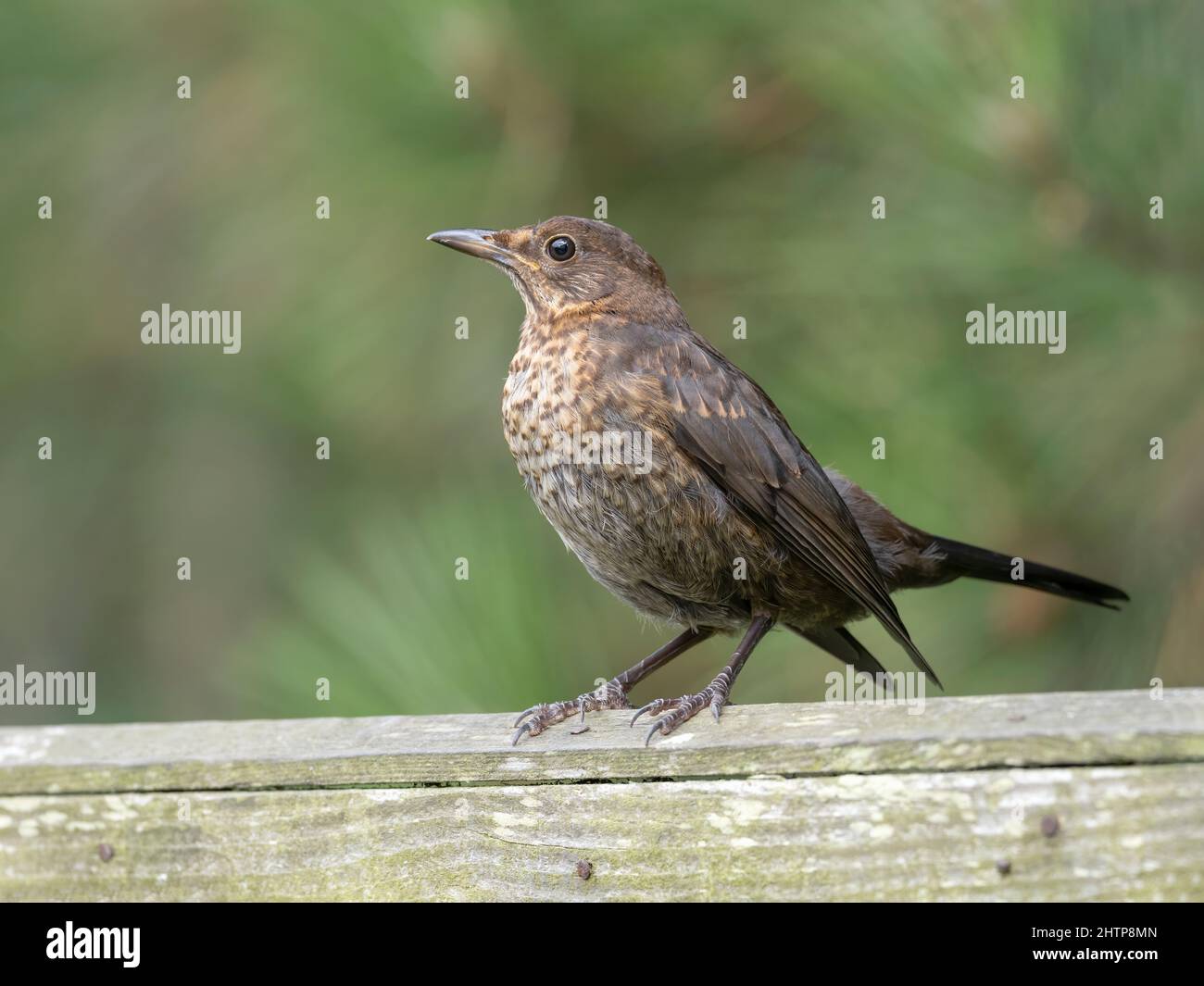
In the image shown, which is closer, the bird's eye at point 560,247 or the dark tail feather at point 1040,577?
the dark tail feather at point 1040,577

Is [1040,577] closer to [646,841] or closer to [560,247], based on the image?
[646,841]

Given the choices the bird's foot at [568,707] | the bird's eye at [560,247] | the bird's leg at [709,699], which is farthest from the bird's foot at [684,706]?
the bird's eye at [560,247]

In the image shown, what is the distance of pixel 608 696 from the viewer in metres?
3.29

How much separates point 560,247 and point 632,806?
168 cm

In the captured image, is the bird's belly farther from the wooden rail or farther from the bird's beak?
the wooden rail

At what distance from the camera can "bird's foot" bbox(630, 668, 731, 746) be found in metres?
2.44

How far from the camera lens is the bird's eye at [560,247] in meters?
3.57

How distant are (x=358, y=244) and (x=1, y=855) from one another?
1.87 m

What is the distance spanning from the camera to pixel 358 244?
12.8ft

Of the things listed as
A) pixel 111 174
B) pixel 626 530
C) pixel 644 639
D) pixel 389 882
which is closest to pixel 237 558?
pixel 111 174

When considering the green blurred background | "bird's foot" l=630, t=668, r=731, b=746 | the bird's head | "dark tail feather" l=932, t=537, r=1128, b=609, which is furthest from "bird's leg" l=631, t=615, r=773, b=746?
the bird's head

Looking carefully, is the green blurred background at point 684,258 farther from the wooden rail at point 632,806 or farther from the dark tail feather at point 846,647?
the wooden rail at point 632,806

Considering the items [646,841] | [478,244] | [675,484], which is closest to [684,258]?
[478,244]

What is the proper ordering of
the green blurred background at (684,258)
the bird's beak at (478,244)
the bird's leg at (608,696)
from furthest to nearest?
the bird's beak at (478,244), the green blurred background at (684,258), the bird's leg at (608,696)
